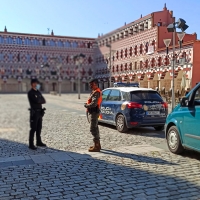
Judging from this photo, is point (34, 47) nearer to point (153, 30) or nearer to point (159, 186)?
point (153, 30)

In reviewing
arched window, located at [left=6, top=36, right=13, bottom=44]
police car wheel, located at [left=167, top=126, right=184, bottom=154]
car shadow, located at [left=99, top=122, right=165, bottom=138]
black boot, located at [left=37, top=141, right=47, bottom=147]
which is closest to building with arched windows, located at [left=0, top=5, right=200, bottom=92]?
arched window, located at [left=6, top=36, right=13, bottom=44]

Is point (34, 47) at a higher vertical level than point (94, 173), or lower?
higher

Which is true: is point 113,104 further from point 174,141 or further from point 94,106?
point 174,141

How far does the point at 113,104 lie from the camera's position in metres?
11.1

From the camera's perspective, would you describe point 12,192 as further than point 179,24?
No

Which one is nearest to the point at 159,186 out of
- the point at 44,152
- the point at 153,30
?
the point at 44,152

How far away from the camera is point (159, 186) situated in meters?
4.81

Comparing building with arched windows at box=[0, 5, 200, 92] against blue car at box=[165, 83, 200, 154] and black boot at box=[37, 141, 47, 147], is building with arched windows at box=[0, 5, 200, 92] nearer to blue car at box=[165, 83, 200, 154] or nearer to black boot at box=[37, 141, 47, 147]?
blue car at box=[165, 83, 200, 154]

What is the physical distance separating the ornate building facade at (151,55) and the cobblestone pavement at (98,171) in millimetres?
25247

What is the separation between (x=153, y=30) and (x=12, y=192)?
44197 mm

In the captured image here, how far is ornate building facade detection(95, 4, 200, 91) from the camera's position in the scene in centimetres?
3509

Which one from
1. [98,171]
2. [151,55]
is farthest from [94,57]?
[98,171]

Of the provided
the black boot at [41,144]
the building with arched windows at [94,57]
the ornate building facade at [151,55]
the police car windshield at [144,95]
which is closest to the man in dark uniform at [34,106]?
the black boot at [41,144]

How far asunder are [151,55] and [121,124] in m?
36.6
